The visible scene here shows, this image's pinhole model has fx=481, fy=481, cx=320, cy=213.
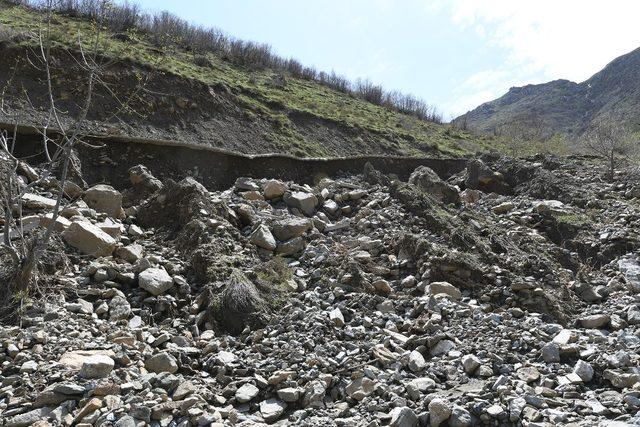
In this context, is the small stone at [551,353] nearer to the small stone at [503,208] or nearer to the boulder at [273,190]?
the small stone at [503,208]

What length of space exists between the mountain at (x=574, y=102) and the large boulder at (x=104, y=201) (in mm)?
36118

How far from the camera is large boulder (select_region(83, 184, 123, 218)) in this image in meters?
6.93

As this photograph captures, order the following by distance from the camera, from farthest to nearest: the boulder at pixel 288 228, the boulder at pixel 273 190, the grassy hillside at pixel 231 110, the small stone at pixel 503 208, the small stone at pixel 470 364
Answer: the grassy hillside at pixel 231 110
the small stone at pixel 503 208
the boulder at pixel 273 190
the boulder at pixel 288 228
the small stone at pixel 470 364

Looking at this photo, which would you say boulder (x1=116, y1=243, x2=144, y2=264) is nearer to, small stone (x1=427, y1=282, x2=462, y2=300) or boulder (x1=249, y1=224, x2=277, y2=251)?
boulder (x1=249, y1=224, x2=277, y2=251)

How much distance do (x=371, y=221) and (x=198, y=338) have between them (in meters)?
3.83

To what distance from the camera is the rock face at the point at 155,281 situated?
533cm

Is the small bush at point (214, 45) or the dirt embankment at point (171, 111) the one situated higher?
the small bush at point (214, 45)

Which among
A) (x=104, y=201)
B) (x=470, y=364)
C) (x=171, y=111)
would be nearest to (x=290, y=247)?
(x=104, y=201)

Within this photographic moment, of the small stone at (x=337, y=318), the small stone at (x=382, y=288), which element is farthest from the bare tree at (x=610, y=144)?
the small stone at (x=337, y=318)

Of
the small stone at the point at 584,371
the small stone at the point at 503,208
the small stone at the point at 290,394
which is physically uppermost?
the small stone at the point at 503,208

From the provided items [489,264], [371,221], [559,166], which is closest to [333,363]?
[489,264]

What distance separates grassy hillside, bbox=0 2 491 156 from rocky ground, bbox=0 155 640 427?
3182 millimetres

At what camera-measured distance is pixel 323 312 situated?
5.19 meters

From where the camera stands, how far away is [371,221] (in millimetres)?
7836
